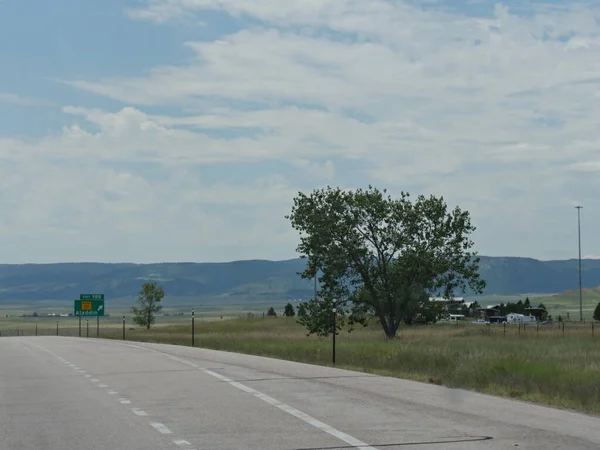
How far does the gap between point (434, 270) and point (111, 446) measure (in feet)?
148

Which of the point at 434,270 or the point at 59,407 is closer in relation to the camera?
the point at 59,407

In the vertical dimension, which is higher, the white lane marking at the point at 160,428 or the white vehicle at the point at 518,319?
the white lane marking at the point at 160,428

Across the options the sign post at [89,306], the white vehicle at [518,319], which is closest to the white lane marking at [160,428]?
the sign post at [89,306]

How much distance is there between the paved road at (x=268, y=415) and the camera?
1199 cm

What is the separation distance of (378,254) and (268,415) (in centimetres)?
4291

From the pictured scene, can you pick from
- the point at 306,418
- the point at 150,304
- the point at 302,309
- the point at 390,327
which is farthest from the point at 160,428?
the point at 150,304

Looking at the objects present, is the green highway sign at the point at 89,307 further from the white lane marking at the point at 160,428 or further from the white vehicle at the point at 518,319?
the white lane marking at the point at 160,428

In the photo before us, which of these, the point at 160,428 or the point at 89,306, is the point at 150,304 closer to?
the point at 89,306

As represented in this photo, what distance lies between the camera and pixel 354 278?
57.8m

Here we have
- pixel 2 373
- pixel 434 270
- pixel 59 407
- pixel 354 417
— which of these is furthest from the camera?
pixel 434 270

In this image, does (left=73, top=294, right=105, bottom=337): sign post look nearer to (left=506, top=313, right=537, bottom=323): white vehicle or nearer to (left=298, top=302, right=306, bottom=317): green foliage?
(left=506, top=313, right=537, bottom=323): white vehicle

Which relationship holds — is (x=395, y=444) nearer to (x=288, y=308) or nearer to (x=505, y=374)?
(x=505, y=374)

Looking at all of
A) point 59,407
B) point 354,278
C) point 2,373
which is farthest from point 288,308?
point 59,407

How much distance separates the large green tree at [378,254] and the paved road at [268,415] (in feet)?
108
